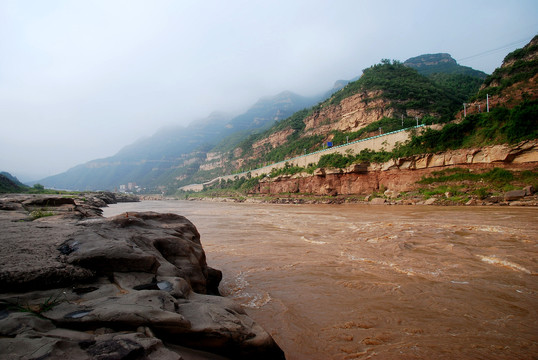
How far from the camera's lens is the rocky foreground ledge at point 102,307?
1.88 metres

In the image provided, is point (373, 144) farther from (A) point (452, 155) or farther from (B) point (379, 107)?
(B) point (379, 107)

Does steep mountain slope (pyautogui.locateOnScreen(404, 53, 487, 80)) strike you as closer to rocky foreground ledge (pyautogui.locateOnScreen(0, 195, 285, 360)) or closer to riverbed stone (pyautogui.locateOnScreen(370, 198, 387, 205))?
riverbed stone (pyautogui.locateOnScreen(370, 198, 387, 205))

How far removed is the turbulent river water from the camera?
3312 millimetres

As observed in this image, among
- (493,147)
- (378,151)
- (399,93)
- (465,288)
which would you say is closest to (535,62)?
(493,147)

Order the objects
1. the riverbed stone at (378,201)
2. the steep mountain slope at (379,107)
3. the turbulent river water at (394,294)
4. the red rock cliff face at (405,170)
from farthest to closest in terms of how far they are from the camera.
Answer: the steep mountain slope at (379,107) < the riverbed stone at (378,201) < the red rock cliff face at (405,170) < the turbulent river water at (394,294)

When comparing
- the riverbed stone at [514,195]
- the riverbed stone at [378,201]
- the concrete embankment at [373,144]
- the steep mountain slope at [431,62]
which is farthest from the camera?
the steep mountain slope at [431,62]

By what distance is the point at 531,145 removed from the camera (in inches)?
818

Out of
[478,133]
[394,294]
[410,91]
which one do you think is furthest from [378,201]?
[410,91]

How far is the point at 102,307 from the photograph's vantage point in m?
2.39

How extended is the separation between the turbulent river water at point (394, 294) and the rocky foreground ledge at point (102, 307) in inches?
46.1

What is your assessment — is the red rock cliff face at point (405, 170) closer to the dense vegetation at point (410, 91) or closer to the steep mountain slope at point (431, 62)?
the dense vegetation at point (410, 91)

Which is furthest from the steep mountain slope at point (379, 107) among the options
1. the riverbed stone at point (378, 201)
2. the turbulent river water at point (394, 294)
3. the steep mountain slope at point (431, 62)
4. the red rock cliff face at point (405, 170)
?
the steep mountain slope at point (431, 62)

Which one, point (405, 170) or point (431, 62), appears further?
point (431, 62)

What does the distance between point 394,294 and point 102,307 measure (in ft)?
15.5
